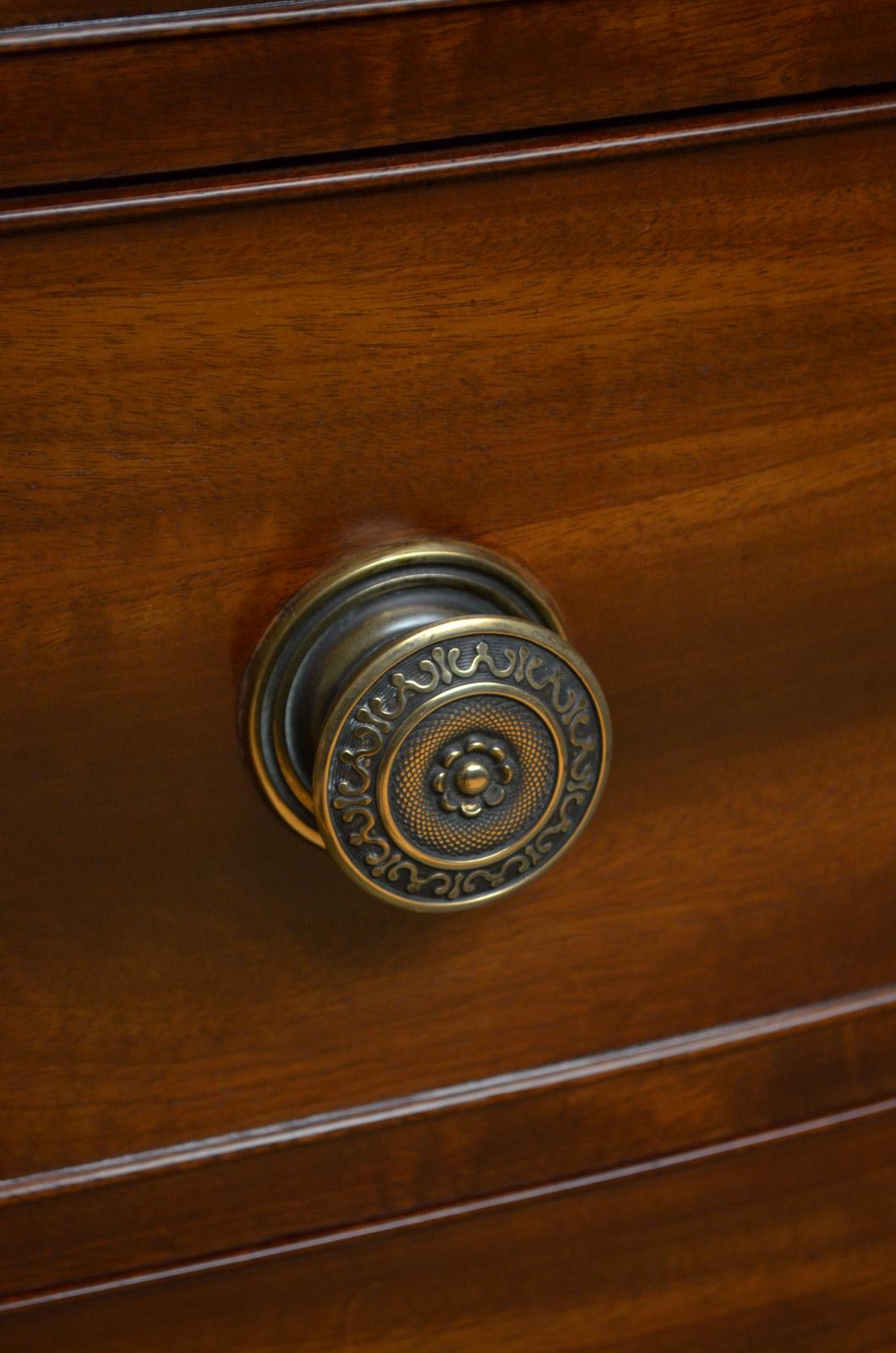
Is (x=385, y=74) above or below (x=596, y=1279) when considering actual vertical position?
above

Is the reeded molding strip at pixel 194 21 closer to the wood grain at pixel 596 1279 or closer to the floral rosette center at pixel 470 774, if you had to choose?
the floral rosette center at pixel 470 774

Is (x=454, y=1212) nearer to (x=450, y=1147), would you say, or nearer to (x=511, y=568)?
(x=450, y=1147)

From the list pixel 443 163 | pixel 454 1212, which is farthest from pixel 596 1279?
pixel 443 163

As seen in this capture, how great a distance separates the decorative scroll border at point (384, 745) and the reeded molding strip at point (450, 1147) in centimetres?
11

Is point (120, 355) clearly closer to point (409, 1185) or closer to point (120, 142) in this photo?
point (120, 142)

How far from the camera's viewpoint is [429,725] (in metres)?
0.30

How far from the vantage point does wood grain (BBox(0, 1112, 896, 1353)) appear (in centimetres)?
41

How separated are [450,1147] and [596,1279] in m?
0.08

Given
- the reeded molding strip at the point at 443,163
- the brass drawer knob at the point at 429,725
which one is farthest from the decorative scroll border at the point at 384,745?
the reeded molding strip at the point at 443,163

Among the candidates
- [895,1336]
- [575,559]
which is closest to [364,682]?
[575,559]

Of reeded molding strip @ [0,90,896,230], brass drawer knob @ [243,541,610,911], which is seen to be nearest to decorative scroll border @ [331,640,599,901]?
brass drawer knob @ [243,541,610,911]

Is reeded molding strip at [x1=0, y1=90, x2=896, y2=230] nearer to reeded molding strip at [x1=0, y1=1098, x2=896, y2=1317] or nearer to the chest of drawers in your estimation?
the chest of drawers

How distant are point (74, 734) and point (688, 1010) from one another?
0.22 metres

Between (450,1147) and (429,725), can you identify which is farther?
(450,1147)
